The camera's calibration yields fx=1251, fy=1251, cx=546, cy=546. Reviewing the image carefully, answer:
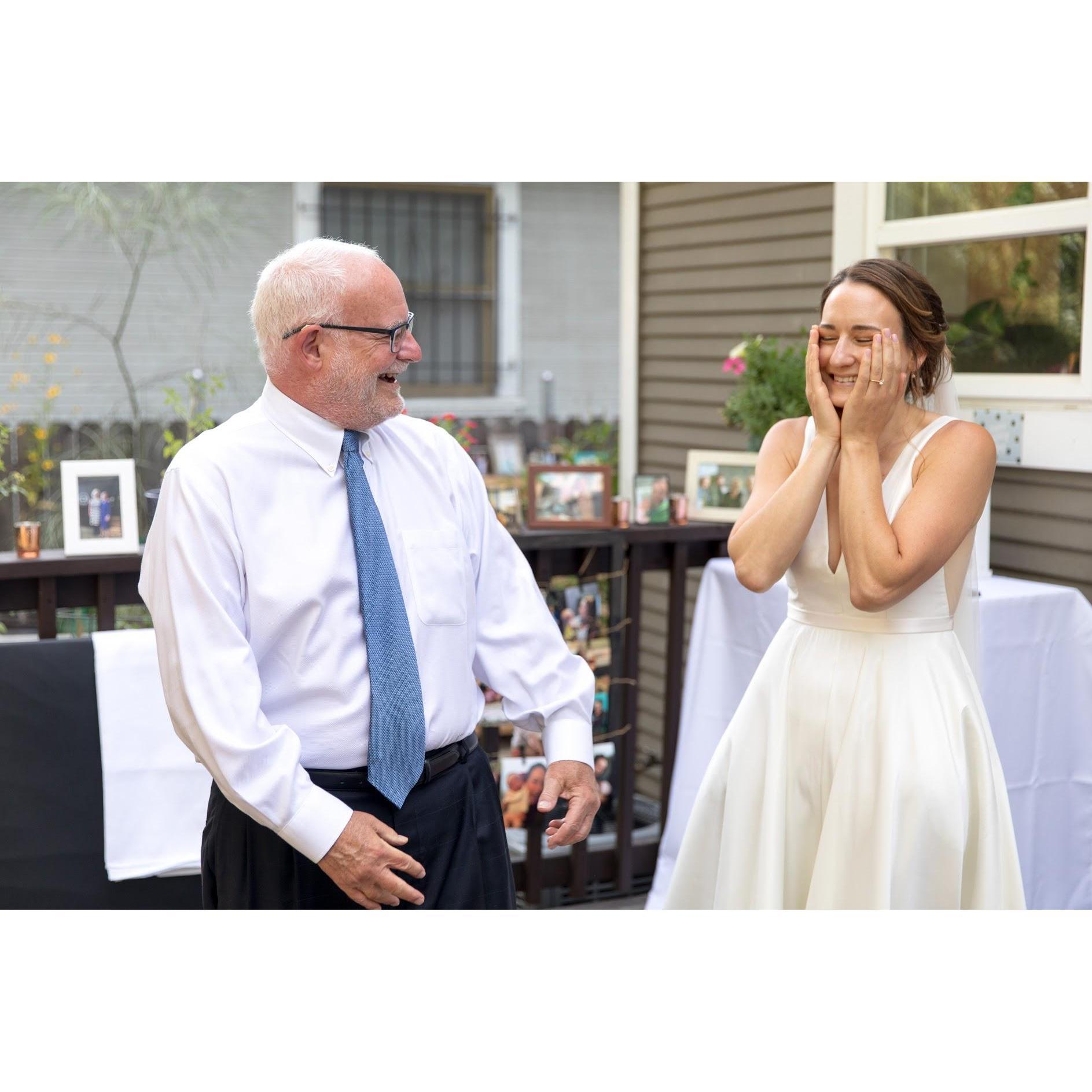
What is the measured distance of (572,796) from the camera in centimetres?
195

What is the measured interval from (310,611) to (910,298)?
1149mm

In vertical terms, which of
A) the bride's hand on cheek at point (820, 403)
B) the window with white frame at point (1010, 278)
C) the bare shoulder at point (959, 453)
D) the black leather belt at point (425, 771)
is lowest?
the black leather belt at point (425, 771)

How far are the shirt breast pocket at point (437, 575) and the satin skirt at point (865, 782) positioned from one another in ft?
2.37

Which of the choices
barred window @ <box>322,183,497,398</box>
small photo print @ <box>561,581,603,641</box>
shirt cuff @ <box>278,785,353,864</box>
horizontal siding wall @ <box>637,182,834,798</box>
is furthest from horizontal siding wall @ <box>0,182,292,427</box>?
shirt cuff @ <box>278,785,353,864</box>

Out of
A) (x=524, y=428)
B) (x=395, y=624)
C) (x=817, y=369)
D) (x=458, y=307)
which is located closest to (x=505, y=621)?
(x=395, y=624)

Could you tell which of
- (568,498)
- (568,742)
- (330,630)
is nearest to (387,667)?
(330,630)

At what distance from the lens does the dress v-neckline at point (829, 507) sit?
2.21m

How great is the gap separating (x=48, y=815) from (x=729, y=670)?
70.4 inches

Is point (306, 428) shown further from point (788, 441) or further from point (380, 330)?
point (788, 441)

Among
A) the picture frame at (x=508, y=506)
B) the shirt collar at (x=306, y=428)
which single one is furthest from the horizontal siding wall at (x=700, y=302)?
the shirt collar at (x=306, y=428)

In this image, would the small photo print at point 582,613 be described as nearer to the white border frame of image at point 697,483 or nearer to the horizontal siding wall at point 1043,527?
the white border frame of image at point 697,483

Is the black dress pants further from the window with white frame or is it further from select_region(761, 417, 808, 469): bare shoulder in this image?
the window with white frame

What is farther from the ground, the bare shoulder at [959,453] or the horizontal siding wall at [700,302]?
the horizontal siding wall at [700,302]

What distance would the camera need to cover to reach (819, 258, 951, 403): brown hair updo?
2.15 metres
